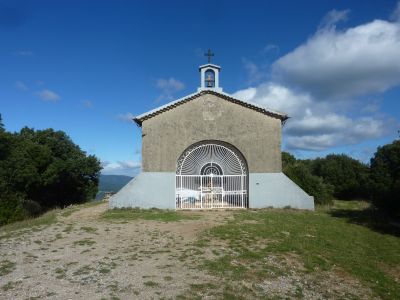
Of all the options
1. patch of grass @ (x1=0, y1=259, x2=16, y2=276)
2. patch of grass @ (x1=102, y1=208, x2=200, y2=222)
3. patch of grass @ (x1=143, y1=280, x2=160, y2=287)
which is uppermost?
patch of grass @ (x1=102, y1=208, x2=200, y2=222)

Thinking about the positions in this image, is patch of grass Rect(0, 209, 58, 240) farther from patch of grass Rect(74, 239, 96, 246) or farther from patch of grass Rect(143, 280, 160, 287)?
patch of grass Rect(143, 280, 160, 287)

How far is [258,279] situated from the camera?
9.16 m

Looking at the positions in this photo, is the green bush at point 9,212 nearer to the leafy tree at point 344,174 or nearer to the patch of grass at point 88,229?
the patch of grass at point 88,229

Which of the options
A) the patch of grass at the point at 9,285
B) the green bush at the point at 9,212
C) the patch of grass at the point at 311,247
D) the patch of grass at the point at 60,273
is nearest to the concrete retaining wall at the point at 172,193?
the patch of grass at the point at 311,247

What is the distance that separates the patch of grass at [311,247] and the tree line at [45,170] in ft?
59.4

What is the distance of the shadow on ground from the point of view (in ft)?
52.7

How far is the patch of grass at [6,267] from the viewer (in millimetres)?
9259

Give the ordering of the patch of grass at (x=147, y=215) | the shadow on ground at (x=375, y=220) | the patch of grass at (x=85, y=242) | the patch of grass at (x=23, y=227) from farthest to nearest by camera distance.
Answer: the patch of grass at (x=147, y=215)
the shadow on ground at (x=375, y=220)
the patch of grass at (x=23, y=227)
the patch of grass at (x=85, y=242)

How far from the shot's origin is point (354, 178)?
127ft

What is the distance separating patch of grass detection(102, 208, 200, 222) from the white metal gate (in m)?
1.80

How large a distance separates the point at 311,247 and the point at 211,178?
981 cm

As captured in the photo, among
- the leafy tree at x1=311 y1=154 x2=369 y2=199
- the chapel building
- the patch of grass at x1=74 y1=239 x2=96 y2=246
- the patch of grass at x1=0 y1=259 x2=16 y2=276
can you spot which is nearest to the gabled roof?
the chapel building

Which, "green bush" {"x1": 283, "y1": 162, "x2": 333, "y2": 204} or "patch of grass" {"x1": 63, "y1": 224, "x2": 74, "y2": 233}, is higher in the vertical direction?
"green bush" {"x1": 283, "y1": 162, "x2": 333, "y2": 204}

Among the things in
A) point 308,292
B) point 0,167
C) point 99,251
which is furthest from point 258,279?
point 0,167
